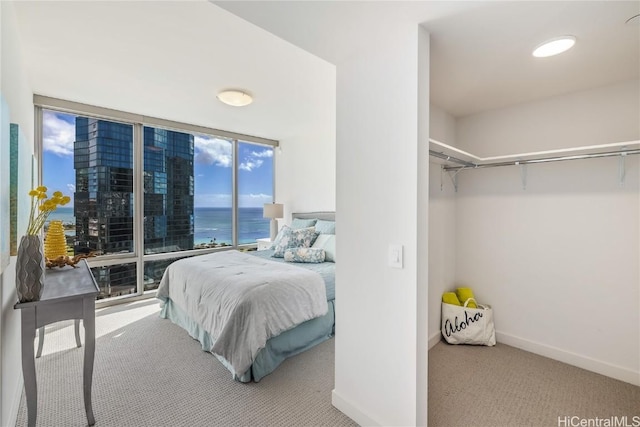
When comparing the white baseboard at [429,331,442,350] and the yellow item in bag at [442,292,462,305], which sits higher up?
the yellow item in bag at [442,292,462,305]

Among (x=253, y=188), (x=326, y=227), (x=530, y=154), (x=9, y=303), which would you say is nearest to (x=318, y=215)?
(x=326, y=227)

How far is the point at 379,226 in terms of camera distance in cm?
171

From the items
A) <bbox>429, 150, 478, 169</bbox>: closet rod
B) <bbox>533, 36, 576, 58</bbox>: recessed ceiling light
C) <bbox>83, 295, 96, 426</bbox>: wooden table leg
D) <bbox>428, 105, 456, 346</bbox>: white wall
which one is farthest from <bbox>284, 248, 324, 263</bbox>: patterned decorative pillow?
<bbox>533, 36, 576, 58</bbox>: recessed ceiling light

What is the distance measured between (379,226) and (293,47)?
157 centimetres

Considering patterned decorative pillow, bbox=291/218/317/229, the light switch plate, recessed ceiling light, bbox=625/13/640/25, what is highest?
recessed ceiling light, bbox=625/13/640/25

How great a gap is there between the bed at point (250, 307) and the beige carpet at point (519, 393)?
108 centimetres

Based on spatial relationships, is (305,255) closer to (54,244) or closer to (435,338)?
(435,338)

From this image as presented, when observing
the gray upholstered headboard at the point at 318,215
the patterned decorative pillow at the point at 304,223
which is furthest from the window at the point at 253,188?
the patterned decorative pillow at the point at 304,223

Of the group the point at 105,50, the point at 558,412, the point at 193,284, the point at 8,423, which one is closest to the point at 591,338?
the point at 558,412

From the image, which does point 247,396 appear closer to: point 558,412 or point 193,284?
point 193,284

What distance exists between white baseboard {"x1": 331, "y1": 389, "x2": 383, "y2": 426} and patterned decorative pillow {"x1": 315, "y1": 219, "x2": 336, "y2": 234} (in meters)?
2.23

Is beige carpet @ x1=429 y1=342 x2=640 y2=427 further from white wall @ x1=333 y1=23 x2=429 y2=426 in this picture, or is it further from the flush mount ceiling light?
the flush mount ceiling light

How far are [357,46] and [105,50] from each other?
2.01 m

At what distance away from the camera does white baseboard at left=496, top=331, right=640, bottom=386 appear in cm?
217
